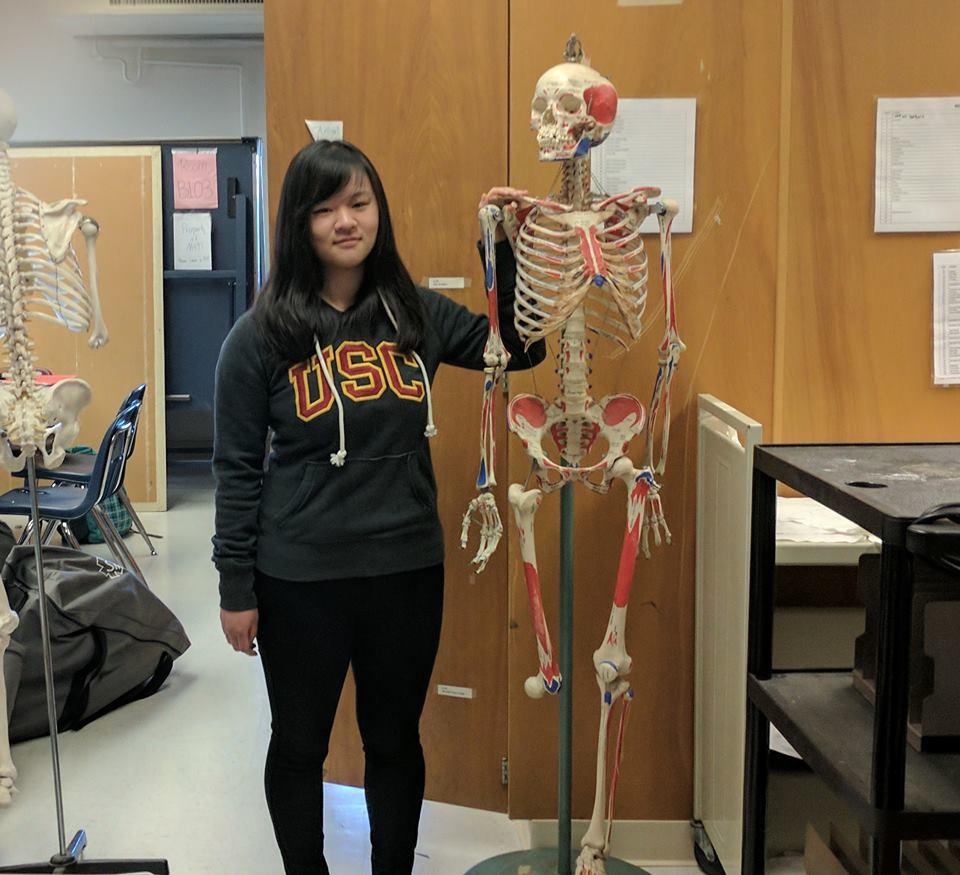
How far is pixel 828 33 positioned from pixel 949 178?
1.33 ft

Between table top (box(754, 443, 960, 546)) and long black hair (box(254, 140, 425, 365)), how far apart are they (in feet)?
2.35

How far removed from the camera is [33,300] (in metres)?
2.19

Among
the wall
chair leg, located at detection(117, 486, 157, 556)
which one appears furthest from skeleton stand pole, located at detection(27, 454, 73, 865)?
the wall

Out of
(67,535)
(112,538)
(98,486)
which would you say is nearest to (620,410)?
(98,486)

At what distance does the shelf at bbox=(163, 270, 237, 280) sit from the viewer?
629 cm

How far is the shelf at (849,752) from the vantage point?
46.9 inches

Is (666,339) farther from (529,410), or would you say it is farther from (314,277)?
(314,277)

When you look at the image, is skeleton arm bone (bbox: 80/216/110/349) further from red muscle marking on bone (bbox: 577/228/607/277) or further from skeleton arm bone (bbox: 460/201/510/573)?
red muscle marking on bone (bbox: 577/228/607/277)

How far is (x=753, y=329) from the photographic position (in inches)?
93.4

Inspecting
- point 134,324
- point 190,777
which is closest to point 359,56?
point 190,777

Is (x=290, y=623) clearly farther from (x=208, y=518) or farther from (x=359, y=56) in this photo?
(x=208, y=518)

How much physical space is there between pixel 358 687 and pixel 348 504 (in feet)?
1.20

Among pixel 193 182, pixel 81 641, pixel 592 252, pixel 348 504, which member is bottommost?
pixel 81 641

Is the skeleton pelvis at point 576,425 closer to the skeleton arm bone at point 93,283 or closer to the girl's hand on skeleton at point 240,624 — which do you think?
the girl's hand on skeleton at point 240,624
